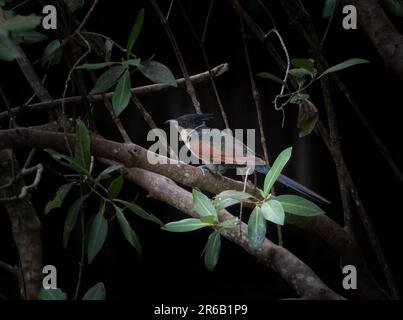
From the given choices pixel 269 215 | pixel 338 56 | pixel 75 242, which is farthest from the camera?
pixel 75 242

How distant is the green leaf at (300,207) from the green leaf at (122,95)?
36cm

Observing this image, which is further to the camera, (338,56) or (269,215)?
(338,56)

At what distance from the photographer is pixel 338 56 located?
167 cm

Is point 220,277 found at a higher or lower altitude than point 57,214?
lower

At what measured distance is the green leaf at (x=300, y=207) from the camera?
3.46 feet

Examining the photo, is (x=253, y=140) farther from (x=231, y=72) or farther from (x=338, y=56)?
(x=338, y=56)

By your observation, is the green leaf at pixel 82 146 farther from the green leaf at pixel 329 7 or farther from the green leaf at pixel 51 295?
the green leaf at pixel 329 7

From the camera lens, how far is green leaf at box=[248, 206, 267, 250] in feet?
3.35

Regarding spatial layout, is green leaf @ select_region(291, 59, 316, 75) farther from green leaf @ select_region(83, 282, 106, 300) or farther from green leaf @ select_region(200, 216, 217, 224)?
green leaf @ select_region(83, 282, 106, 300)

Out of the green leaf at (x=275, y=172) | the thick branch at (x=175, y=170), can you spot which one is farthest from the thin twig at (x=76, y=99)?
the green leaf at (x=275, y=172)

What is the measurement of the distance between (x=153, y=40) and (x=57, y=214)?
662 mm

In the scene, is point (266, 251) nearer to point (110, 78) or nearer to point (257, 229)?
point (257, 229)
